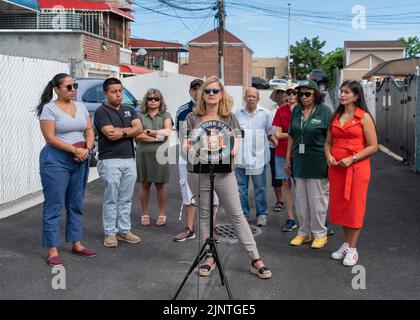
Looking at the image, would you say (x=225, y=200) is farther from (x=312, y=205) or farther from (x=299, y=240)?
(x=299, y=240)

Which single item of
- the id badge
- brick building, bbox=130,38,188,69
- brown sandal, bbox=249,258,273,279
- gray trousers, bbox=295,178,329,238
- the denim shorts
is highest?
brick building, bbox=130,38,188,69

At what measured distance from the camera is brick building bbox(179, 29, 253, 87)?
5400 centimetres

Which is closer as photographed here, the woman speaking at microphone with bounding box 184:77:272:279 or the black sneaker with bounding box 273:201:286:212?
the woman speaking at microphone with bounding box 184:77:272:279

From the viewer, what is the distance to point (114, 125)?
6.37 m

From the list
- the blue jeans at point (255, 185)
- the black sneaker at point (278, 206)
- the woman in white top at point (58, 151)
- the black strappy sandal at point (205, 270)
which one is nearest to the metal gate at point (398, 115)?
the black sneaker at point (278, 206)

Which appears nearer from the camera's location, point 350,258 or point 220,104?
point 220,104

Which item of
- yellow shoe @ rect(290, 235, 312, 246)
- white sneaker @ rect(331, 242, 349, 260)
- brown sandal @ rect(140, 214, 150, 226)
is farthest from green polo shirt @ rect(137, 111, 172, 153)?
white sneaker @ rect(331, 242, 349, 260)

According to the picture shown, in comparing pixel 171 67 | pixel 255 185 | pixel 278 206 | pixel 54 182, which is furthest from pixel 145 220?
pixel 171 67

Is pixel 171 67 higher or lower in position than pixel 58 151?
higher

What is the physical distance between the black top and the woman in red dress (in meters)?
2.28

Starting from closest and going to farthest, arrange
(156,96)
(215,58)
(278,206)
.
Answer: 1. (156,96)
2. (278,206)
3. (215,58)

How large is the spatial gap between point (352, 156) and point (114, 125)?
262 cm

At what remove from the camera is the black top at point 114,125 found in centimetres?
635

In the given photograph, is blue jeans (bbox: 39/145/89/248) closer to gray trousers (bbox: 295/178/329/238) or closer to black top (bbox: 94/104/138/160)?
black top (bbox: 94/104/138/160)
